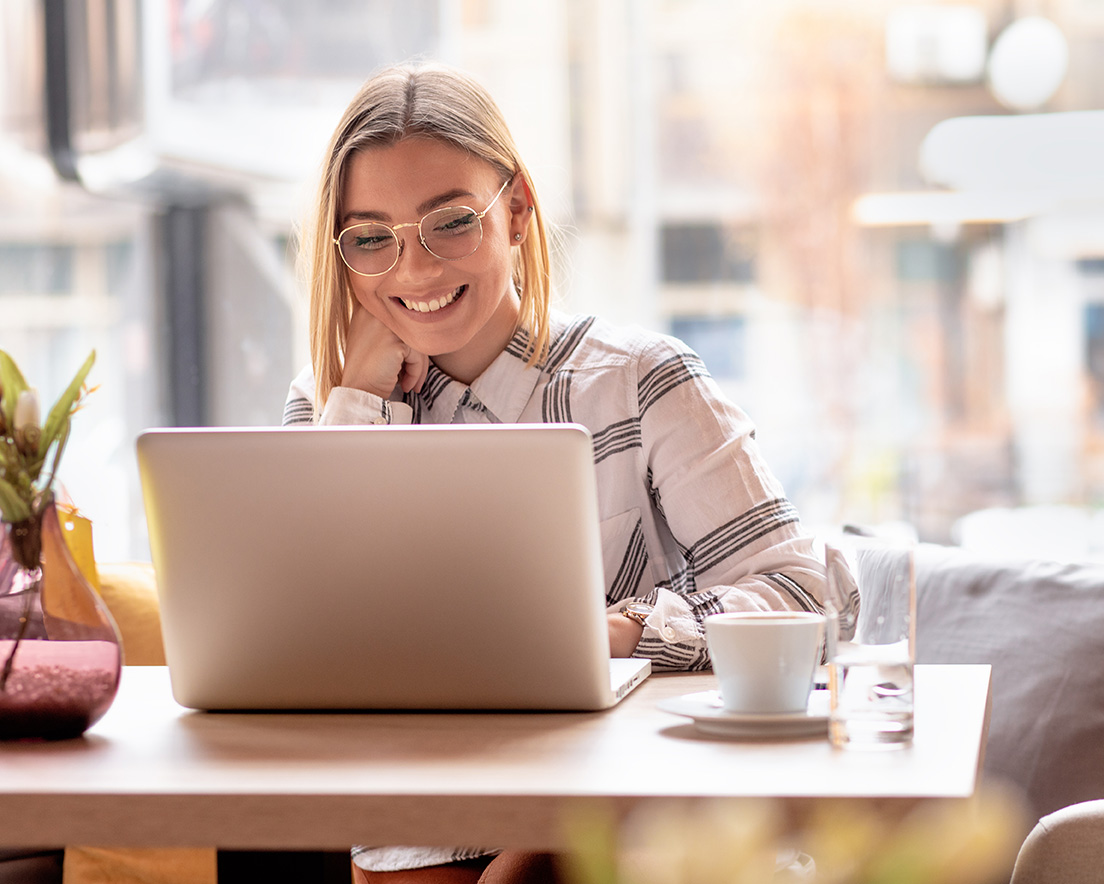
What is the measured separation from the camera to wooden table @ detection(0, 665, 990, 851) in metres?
0.77

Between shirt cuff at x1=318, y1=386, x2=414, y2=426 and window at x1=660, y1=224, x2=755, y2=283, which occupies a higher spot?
window at x1=660, y1=224, x2=755, y2=283

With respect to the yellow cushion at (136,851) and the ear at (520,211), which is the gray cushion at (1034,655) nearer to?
the ear at (520,211)

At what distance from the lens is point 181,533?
3.29ft

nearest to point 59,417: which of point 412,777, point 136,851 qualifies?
point 412,777

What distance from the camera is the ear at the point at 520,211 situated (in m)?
1.63

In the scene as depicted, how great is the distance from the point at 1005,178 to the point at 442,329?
2.71 metres

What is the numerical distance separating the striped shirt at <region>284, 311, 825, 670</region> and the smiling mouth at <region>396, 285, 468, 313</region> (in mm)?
86

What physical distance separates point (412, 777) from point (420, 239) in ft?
2.66

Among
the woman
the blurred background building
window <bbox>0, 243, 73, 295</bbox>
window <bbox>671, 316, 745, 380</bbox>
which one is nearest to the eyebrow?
the woman

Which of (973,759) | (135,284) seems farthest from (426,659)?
(135,284)

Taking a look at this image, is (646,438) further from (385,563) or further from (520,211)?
(385,563)

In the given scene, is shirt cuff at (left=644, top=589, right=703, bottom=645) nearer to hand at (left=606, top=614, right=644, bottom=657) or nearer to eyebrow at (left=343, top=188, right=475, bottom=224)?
hand at (left=606, top=614, right=644, bottom=657)

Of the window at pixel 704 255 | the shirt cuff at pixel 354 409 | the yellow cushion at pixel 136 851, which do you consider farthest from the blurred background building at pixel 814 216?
the shirt cuff at pixel 354 409

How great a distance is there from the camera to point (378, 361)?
1.55 m
